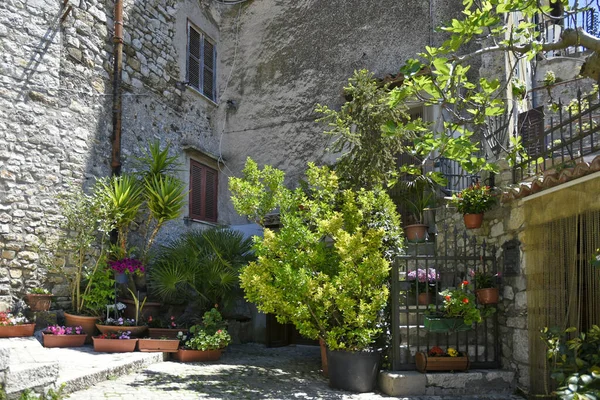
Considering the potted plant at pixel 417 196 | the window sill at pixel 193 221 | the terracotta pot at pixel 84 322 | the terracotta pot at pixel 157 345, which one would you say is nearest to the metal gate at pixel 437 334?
the potted plant at pixel 417 196

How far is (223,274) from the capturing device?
862 centimetres

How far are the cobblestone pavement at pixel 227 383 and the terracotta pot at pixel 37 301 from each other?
187 centimetres

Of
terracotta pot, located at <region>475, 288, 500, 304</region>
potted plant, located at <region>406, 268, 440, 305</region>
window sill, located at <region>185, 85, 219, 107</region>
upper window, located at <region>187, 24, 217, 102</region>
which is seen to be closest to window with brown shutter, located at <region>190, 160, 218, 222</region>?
window sill, located at <region>185, 85, 219, 107</region>

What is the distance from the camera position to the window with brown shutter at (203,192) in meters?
11.0

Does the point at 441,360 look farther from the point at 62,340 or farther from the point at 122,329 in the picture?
the point at 62,340

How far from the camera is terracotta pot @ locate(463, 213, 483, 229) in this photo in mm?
6844

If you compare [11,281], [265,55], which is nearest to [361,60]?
[265,55]

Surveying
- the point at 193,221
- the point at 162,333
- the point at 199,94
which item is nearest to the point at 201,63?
the point at 199,94

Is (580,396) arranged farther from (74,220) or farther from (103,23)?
(103,23)

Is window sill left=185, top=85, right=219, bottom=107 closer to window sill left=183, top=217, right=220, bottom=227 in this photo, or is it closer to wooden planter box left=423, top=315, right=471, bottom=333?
window sill left=183, top=217, right=220, bottom=227

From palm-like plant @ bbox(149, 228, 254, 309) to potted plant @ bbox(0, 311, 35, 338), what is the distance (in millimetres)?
1815

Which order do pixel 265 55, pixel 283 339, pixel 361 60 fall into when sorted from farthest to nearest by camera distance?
pixel 265 55
pixel 361 60
pixel 283 339

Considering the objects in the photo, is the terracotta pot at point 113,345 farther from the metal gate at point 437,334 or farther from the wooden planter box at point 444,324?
the wooden planter box at point 444,324

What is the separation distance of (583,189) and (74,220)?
649 centimetres
